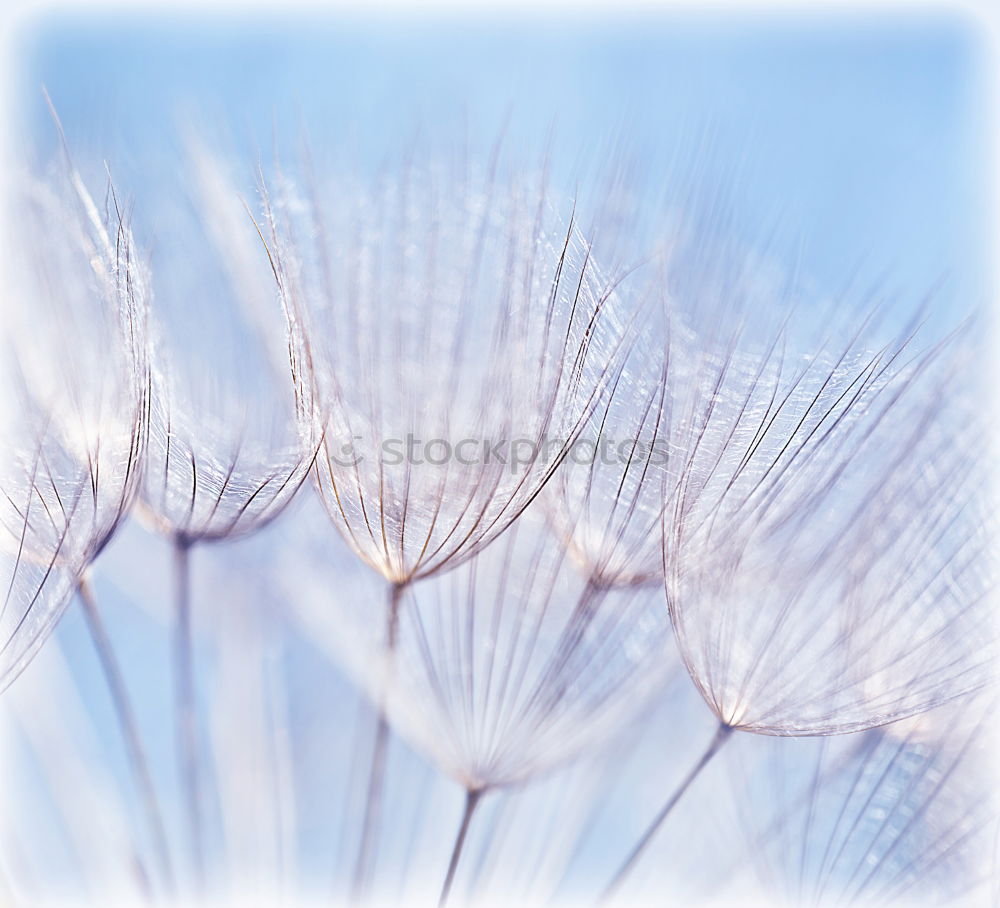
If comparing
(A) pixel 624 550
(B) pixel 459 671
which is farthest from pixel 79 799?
(A) pixel 624 550

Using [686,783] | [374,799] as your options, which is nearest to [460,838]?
[374,799]

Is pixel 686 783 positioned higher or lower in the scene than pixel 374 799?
higher

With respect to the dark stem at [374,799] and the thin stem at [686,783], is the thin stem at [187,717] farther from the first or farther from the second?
the thin stem at [686,783]

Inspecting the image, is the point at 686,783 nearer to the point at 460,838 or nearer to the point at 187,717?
the point at 460,838

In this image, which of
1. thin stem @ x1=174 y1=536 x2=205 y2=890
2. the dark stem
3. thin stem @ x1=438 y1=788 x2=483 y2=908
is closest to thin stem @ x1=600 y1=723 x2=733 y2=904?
thin stem @ x1=438 y1=788 x2=483 y2=908

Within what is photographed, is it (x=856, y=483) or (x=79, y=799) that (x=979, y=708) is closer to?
(x=856, y=483)

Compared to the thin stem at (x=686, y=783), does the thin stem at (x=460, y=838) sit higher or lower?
lower

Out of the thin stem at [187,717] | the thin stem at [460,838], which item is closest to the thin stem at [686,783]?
the thin stem at [460,838]
